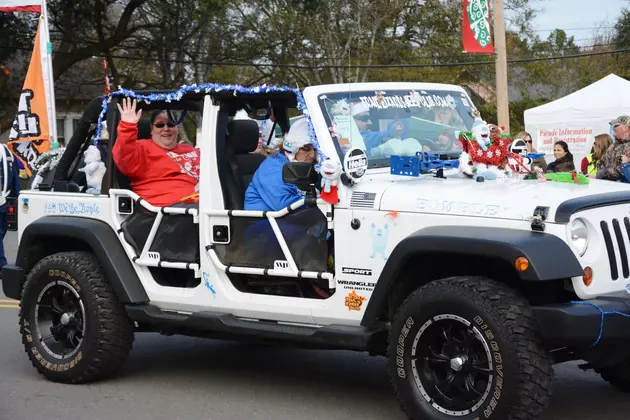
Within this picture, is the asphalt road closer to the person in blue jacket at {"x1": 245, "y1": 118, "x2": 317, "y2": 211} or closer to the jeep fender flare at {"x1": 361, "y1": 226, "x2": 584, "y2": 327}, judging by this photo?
the jeep fender flare at {"x1": 361, "y1": 226, "x2": 584, "y2": 327}

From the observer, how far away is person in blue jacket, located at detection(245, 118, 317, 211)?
20.3 ft

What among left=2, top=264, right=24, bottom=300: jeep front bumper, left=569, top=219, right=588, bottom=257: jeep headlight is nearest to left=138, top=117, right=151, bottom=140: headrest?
left=2, top=264, right=24, bottom=300: jeep front bumper

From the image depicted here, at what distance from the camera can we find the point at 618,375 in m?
6.28

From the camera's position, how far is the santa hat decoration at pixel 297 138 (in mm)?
6312

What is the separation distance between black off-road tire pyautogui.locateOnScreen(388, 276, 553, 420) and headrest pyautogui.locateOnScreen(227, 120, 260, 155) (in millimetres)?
1861

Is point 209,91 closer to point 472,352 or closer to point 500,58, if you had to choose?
point 472,352

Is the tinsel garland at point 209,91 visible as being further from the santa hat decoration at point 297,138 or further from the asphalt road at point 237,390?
the asphalt road at point 237,390

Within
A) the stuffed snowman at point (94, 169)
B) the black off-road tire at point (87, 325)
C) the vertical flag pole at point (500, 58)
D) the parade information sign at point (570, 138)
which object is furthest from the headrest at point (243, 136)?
the parade information sign at point (570, 138)

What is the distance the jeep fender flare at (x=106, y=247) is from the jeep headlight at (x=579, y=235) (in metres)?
2.99

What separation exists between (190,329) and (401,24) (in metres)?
36.7

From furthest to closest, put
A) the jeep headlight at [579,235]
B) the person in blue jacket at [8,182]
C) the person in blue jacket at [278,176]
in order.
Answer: the person in blue jacket at [8,182] < the person in blue jacket at [278,176] < the jeep headlight at [579,235]

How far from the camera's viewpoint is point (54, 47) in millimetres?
37281

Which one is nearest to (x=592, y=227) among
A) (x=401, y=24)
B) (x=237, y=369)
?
(x=237, y=369)

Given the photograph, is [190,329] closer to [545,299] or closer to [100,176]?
[100,176]
